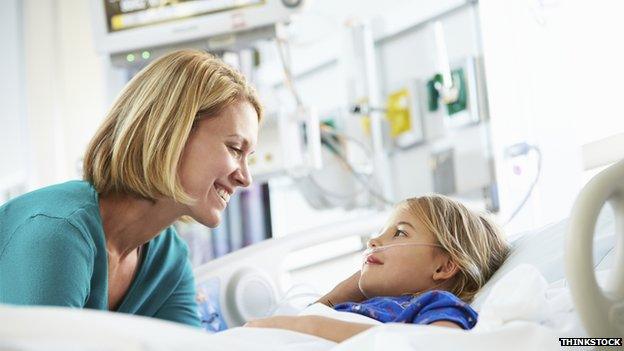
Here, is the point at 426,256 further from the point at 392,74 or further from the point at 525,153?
the point at 392,74

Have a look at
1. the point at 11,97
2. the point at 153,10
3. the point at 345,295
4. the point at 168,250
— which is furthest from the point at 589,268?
the point at 11,97

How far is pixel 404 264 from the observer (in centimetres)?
210

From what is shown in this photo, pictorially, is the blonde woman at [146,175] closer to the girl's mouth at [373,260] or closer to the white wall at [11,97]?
the girl's mouth at [373,260]

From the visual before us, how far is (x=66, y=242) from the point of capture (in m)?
1.94

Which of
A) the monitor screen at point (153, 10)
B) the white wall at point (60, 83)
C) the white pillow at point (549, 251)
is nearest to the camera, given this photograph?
the white pillow at point (549, 251)

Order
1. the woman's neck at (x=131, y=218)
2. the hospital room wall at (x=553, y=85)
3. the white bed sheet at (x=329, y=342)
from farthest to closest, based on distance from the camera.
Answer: the hospital room wall at (x=553, y=85), the woman's neck at (x=131, y=218), the white bed sheet at (x=329, y=342)

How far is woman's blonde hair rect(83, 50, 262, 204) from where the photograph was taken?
215 cm

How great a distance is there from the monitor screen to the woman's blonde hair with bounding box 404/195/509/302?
6.76ft

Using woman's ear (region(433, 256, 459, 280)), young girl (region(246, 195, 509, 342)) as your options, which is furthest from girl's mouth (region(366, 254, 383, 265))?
woman's ear (region(433, 256, 459, 280))

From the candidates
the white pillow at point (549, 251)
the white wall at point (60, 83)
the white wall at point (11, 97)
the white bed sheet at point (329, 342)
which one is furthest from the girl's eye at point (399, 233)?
the white wall at point (11, 97)

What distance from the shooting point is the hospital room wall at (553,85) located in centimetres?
261

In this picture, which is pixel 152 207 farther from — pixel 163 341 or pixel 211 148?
pixel 163 341

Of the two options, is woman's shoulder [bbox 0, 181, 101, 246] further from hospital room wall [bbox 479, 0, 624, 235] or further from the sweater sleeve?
hospital room wall [bbox 479, 0, 624, 235]

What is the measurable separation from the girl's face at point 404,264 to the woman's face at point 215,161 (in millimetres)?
383
